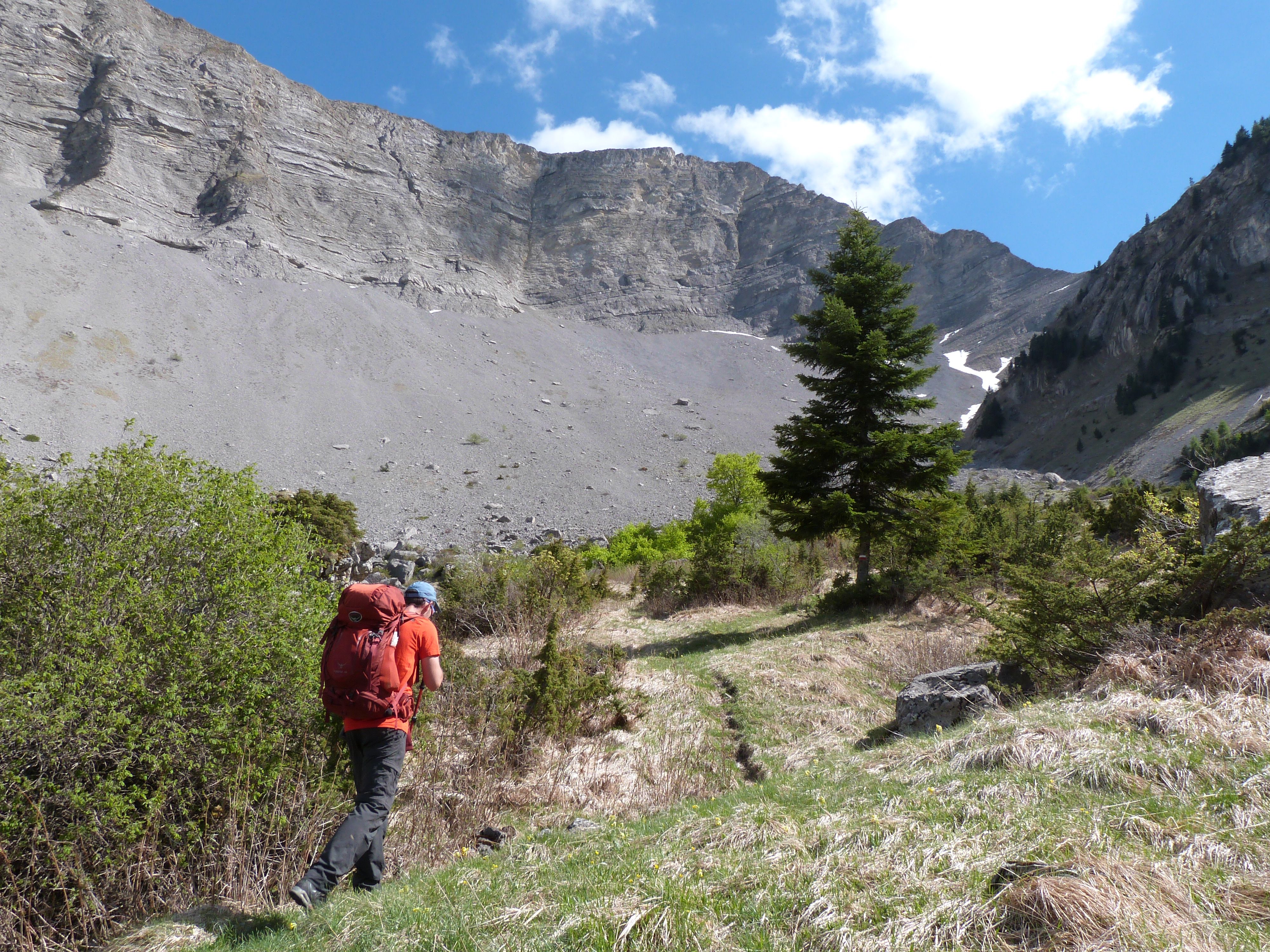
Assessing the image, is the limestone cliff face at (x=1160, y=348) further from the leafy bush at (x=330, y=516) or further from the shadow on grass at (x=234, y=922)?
the shadow on grass at (x=234, y=922)

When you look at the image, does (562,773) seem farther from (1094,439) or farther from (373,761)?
(1094,439)

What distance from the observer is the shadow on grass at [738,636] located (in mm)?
11445

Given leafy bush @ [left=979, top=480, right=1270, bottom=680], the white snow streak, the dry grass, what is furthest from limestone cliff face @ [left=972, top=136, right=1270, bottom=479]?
the dry grass

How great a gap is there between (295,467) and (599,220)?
7342cm

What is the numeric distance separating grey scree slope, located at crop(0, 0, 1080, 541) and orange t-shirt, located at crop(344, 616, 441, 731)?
33.8m

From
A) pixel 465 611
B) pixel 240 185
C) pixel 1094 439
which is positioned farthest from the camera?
pixel 240 185

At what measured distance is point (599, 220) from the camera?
10081 cm

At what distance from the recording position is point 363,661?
3730 millimetres

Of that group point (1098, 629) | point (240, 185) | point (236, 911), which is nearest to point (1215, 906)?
point (1098, 629)

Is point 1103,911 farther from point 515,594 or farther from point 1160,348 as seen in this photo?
point 1160,348

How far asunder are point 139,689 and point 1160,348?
8191cm

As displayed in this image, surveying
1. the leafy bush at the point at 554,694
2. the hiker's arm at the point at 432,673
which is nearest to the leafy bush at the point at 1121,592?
the leafy bush at the point at 554,694

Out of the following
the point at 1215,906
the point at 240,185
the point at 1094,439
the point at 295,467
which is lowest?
the point at 1215,906

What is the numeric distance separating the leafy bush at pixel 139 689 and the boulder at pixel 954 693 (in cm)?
514
